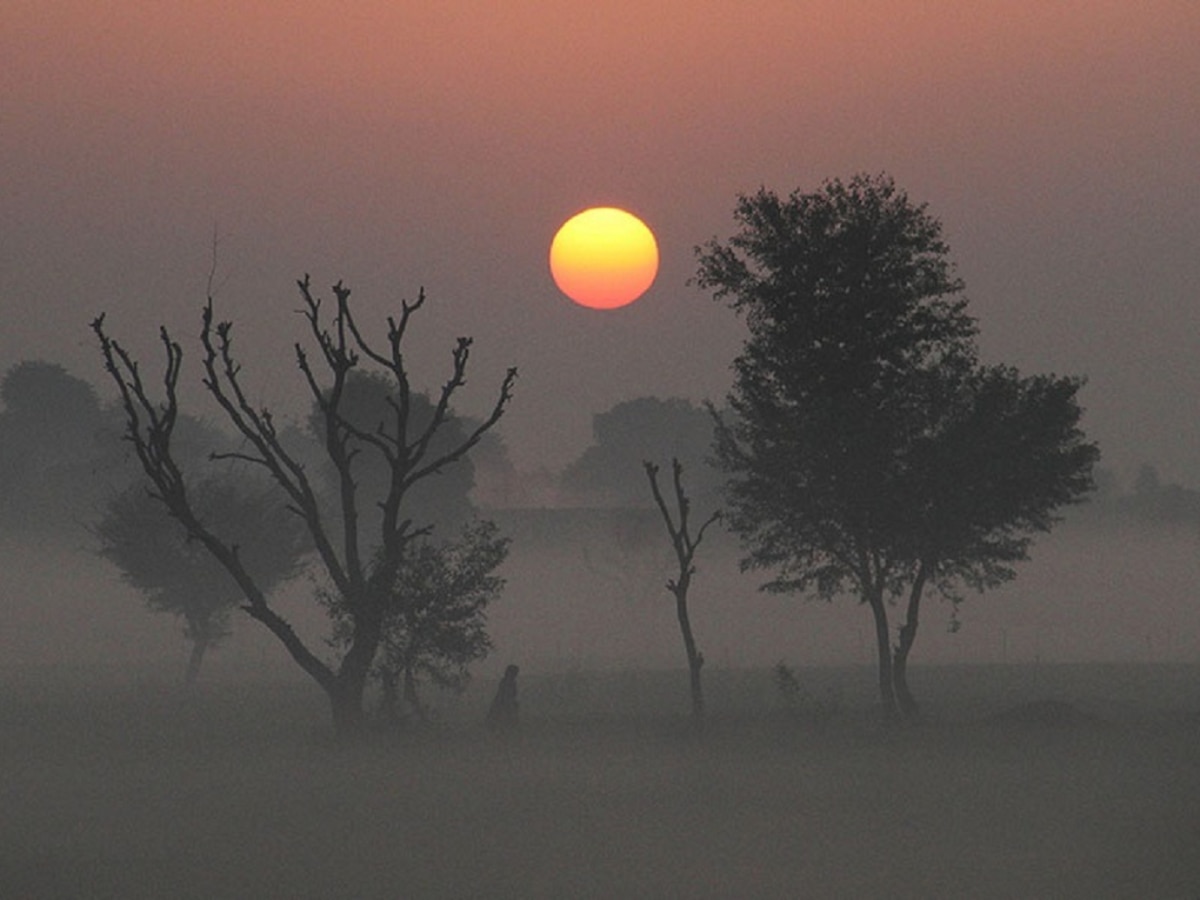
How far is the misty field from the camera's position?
77.5 feet

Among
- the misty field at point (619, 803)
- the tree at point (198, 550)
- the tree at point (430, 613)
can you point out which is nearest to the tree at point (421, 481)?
the tree at point (198, 550)

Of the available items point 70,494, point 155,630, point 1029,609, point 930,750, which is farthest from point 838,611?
point 930,750

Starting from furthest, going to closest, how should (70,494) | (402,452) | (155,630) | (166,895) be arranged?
(70,494) → (155,630) → (402,452) → (166,895)

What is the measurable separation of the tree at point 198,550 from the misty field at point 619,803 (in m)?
12.9

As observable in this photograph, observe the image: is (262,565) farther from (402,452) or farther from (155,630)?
(155,630)

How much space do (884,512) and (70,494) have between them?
395 ft

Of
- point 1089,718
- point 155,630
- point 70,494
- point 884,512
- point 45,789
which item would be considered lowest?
point 45,789

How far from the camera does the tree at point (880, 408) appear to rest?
51.3 m

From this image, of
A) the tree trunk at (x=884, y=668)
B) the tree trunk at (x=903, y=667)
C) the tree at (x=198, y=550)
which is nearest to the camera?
the tree trunk at (x=884, y=668)

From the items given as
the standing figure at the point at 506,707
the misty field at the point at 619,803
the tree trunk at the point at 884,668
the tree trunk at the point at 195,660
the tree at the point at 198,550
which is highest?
the tree at the point at 198,550

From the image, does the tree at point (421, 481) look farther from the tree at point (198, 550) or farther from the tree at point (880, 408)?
the tree at point (880, 408)

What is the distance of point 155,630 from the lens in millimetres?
119812

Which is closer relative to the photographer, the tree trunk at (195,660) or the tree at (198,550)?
the tree at (198,550)

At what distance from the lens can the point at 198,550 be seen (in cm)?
7312
